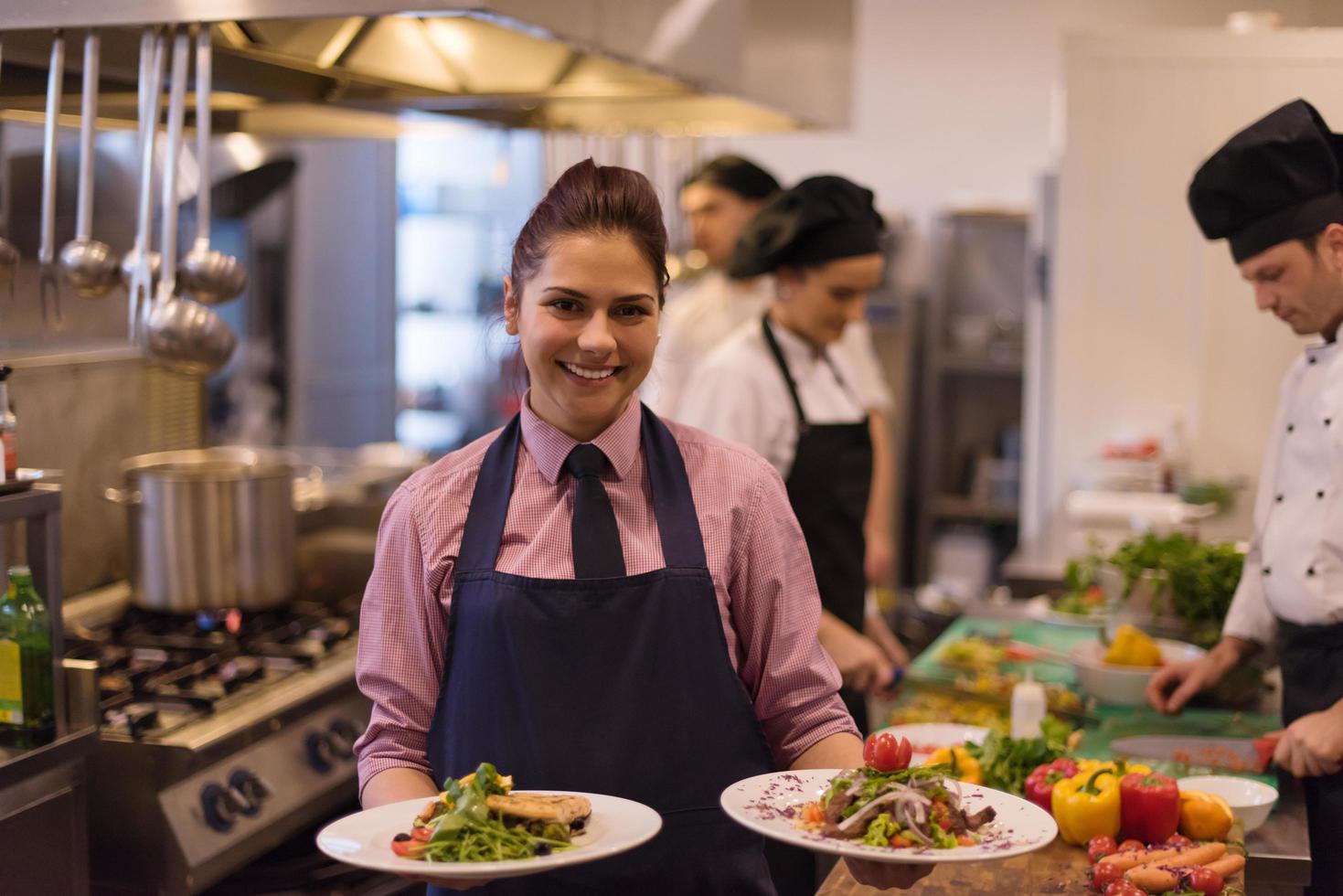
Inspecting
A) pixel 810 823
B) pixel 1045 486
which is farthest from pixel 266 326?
pixel 810 823

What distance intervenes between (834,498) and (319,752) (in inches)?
44.2

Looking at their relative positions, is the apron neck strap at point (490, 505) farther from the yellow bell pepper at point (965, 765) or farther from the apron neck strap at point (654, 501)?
the yellow bell pepper at point (965, 765)

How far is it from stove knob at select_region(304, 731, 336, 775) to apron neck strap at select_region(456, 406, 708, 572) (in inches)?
44.1

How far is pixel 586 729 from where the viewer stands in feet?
5.40

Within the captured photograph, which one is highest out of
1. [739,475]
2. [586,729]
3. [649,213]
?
[649,213]

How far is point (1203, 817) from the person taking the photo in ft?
6.72

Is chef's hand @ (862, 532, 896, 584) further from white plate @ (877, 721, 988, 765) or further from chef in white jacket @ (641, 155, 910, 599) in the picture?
white plate @ (877, 721, 988, 765)

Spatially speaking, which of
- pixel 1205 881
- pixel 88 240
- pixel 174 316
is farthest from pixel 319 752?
pixel 1205 881

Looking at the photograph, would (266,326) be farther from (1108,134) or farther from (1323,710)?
(1323,710)

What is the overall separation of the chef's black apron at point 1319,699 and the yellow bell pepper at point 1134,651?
1.37 ft

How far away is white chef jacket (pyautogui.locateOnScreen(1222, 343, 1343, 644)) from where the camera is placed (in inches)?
89.4

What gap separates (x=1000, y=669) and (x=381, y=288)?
177 inches

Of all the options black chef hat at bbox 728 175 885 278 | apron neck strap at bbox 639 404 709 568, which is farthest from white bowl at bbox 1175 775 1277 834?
black chef hat at bbox 728 175 885 278

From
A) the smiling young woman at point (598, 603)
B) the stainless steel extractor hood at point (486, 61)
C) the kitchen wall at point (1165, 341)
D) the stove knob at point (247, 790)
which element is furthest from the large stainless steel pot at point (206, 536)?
the kitchen wall at point (1165, 341)
